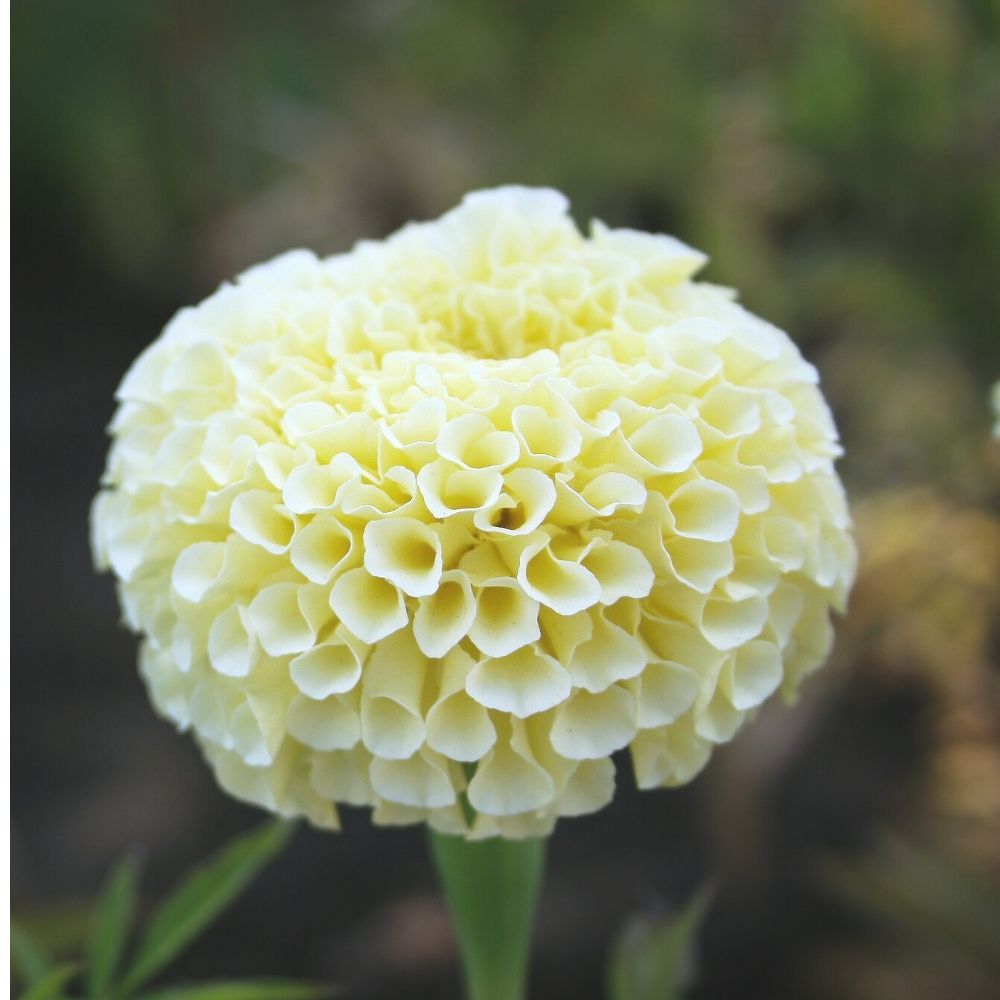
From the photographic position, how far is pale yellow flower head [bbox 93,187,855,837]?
14.0 inches

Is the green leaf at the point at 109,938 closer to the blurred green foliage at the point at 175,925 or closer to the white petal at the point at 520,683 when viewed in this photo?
the blurred green foliage at the point at 175,925

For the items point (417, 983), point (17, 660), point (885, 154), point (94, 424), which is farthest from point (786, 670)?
point (94, 424)

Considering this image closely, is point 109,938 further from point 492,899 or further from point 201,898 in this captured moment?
point 492,899

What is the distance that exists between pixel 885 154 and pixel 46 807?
1118 millimetres

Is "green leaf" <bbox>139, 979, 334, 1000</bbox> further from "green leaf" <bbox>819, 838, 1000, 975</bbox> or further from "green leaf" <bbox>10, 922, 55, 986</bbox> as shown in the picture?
"green leaf" <bbox>819, 838, 1000, 975</bbox>

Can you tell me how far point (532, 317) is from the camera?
0.44 m

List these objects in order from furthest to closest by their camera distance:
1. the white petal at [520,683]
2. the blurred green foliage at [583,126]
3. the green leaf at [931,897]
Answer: the blurred green foliage at [583,126], the green leaf at [931,897], the white petal at [520,683]

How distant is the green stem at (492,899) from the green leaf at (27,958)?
18 cm

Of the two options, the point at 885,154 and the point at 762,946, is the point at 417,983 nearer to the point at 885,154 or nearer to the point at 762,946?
the point at 762,946

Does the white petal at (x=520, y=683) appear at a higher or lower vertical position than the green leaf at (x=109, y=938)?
higher

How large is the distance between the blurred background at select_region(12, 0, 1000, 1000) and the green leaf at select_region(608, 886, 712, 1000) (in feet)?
0.09

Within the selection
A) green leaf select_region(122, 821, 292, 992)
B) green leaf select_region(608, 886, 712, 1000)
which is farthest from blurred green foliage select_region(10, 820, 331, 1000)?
green leaf select_region(608, 886, 712, 1000)

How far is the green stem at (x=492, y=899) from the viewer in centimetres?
43

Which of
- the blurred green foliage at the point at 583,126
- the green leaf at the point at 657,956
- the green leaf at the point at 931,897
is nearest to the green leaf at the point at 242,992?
the green leaf at the point at 657,956
